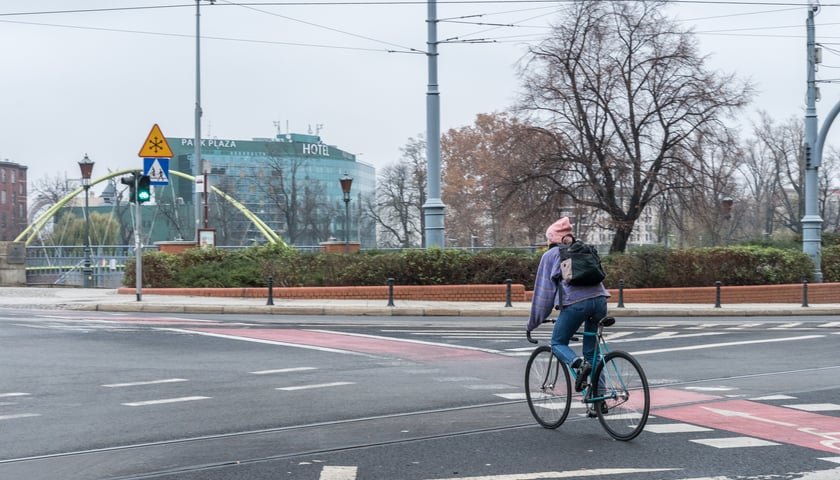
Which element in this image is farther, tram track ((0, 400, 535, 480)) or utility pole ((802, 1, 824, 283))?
utility pole ((802, 1, 824, 283))

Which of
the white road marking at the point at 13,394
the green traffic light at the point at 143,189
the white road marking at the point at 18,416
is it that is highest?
the green traffic light at the point at 143,189

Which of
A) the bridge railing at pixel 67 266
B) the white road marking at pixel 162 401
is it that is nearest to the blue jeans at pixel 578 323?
the white road marking at pixel 162 401

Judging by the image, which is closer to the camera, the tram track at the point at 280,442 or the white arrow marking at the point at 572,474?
the white arrow marking at the point at 572,474

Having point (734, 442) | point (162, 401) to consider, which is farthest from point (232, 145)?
point (734, 442)

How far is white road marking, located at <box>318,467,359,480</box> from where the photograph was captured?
6.57m

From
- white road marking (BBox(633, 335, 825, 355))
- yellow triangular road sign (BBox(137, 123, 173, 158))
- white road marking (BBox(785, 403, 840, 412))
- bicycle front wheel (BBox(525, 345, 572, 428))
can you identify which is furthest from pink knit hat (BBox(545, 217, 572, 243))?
yellow triangular road sign (BBox(137, 123, 173, 158))

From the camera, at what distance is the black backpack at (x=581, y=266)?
802cm

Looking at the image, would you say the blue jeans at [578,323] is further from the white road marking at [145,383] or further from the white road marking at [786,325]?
the white road marking at [786,325]

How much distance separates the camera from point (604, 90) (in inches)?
1417

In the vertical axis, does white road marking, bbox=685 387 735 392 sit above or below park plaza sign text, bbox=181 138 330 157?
below

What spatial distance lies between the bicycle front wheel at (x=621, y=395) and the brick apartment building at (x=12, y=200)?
135621 millimetres

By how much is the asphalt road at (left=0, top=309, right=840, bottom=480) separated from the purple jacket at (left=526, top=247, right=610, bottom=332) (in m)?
1.00

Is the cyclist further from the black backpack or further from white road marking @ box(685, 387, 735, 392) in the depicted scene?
white road marking @ box(685, 387, 735, 392)

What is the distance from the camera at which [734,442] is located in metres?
7.85
